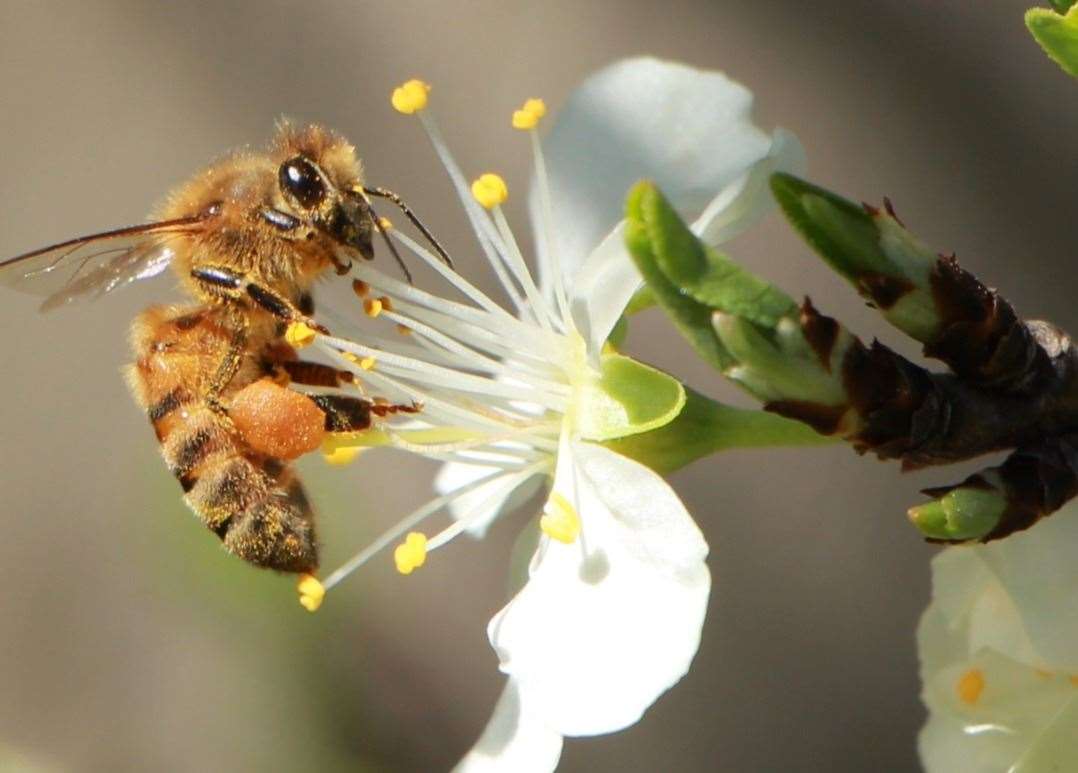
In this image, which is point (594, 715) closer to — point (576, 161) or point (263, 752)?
point (576, 161)

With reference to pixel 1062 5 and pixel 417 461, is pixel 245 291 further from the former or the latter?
pixel 417 461

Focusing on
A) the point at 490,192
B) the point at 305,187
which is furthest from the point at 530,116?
the point at 305,187

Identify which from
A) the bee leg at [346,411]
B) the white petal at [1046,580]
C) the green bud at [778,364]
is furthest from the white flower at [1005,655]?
the bee leg at [346,411]

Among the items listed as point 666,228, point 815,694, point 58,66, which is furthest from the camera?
point 58,66

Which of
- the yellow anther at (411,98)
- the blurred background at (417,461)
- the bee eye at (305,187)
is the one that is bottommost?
the blurred background at (417,461)

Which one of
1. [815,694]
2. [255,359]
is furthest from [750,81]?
[255,359]

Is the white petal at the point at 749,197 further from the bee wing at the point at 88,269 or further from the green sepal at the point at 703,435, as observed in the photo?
the bee wing at the point at 88,269

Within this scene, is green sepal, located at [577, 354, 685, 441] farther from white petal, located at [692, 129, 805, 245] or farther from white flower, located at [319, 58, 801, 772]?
white petal, located at [692, 129, 805, 245]
